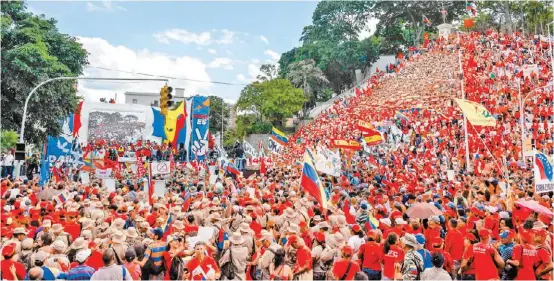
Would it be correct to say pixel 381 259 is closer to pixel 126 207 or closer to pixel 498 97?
pixel 126 207

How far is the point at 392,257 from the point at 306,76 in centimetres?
4880

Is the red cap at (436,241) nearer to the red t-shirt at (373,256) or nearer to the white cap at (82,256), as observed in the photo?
the red t-shirt at (373,256)

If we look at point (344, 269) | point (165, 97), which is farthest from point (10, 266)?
point (165, 97)

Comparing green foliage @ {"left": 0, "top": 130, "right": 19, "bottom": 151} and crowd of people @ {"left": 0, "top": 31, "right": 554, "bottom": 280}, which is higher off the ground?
green foliage @ {"left": 0, "top": 130, "right": 19, "bottom": 151}

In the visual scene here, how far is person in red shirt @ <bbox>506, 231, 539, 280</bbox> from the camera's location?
6191mm

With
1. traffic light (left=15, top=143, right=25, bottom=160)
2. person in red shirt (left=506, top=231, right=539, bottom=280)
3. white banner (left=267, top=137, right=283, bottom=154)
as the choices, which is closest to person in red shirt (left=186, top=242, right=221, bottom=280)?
person in red shirt (left=506, top=231, right=539, bottom=280)

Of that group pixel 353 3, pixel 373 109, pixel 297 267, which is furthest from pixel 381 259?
pixel 353 3

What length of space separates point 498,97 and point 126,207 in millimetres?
25569

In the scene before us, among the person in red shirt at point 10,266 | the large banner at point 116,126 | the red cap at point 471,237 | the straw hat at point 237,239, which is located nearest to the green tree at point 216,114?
the large banner at point 116,126

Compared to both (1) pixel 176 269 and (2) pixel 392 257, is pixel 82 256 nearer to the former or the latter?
(1) pixel 176 269

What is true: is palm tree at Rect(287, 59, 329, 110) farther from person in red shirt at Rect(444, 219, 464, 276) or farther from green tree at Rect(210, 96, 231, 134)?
person in red shirt at Rect(444, 219, 464, 276)

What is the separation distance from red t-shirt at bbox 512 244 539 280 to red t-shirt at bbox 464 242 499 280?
29 cm

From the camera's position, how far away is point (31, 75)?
67.3ft

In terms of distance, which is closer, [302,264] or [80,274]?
[80,274]
